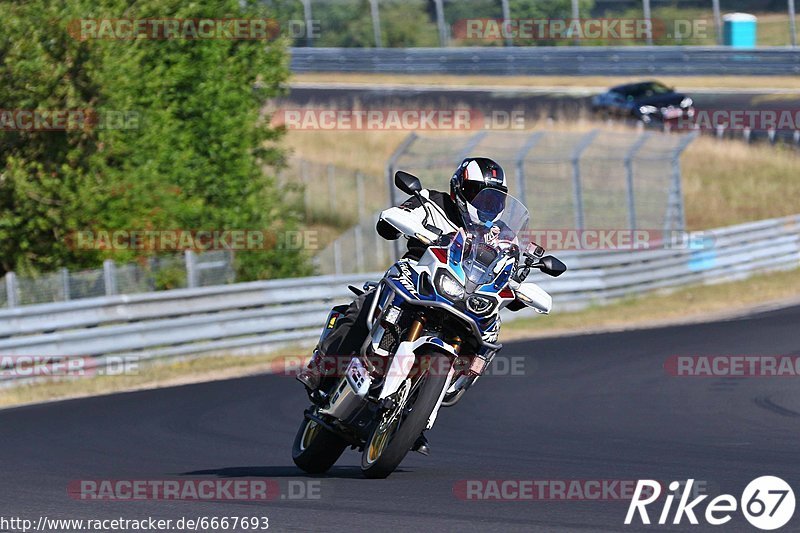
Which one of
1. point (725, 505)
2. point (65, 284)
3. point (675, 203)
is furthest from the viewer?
point (675, 203)

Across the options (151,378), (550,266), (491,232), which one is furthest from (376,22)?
(491,232)

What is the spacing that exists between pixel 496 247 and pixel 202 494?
6.61 feet

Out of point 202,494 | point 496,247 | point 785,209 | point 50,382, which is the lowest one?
point 785,209

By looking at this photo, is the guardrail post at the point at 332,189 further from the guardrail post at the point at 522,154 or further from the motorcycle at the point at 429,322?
the motorcycle at the point at 429,322

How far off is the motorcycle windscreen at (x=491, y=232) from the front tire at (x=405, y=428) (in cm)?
49

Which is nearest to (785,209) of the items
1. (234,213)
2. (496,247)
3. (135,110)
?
(234,213)

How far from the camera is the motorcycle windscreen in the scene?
293 inches

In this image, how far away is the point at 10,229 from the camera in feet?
66.0

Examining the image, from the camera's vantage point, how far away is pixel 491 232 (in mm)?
7602

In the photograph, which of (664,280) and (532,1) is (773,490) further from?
(532,1)

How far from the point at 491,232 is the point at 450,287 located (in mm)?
473

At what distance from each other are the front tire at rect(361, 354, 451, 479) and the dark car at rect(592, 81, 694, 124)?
36.4 meters

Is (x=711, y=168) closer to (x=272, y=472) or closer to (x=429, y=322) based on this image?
Result: (x=272, y=472)

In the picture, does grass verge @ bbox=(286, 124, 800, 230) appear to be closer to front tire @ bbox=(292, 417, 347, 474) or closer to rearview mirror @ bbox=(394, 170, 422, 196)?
front tire @ bbox=(292, 417, 347, 474)
